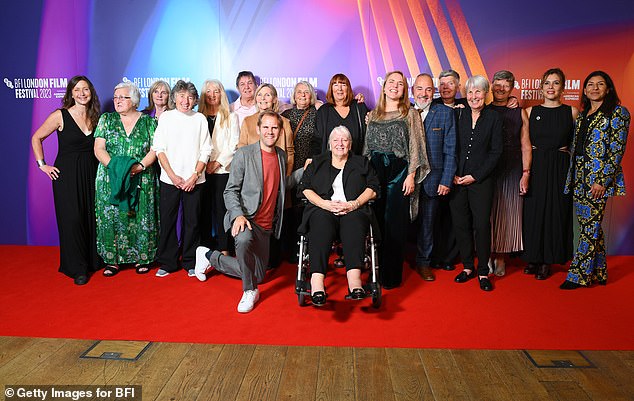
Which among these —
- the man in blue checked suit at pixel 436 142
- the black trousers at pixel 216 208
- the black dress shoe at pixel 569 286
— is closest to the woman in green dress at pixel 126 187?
the black trousers at pixel 216 208

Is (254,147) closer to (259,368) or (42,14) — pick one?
(259,368)

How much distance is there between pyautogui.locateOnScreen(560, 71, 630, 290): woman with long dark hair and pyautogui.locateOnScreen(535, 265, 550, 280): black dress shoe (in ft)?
0.76

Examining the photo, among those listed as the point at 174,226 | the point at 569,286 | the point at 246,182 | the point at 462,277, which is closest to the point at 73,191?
the point at 174,226

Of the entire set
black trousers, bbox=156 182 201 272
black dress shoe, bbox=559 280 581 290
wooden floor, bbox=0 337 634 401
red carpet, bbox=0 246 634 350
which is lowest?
wooden floor, bbox=0 337 634 401

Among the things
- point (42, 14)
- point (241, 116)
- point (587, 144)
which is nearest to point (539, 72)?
point (587, 144)

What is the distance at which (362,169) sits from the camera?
13.1 ft

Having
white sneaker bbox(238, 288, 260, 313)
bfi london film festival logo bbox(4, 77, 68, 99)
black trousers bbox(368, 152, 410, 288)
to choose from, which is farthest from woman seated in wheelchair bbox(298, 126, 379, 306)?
bfi london film festival logo bbox(4, 77, 68, 99)

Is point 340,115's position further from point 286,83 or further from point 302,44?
point 302,44

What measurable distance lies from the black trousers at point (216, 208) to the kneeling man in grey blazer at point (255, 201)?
53cm

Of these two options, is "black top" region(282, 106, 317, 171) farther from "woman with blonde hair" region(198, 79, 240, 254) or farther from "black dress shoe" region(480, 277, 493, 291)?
"black dress shoe" region(480, 277, 493, 291)

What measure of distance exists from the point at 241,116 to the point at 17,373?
2.75 m

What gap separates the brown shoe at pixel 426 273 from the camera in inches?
179

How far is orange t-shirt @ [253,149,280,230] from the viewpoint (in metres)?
4.17

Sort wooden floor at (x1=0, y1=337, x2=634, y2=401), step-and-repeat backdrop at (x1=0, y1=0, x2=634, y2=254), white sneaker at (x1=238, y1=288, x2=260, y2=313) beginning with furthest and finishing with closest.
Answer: step-and-repeat backdrop at (x1=0, y1=0, x2=634, y2=254)
white sneaker at (x1=238, y1=288, x2=260, y2=313)
wooden floor at (x1=0, y1=337, x2=634, y2=401)
